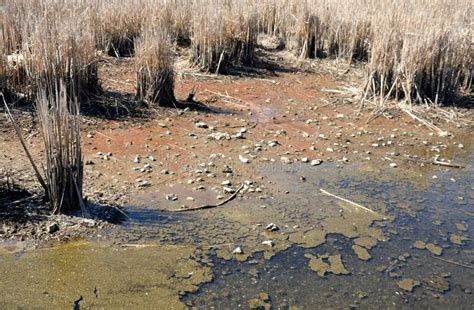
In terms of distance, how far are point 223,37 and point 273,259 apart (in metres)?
5.29

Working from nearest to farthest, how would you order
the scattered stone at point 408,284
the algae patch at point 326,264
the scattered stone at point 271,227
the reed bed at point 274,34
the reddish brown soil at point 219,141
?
the scattered stone at point 408,284 < the algae patch at point 326,264 < the scattered stone at point 271,227 < the reddish brown soil at point 219,141 < the reed bed at point 274,34

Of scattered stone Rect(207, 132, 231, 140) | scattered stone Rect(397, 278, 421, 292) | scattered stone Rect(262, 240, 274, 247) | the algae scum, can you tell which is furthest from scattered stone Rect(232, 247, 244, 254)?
scattered stone Rect(207, 132, 231, 140)

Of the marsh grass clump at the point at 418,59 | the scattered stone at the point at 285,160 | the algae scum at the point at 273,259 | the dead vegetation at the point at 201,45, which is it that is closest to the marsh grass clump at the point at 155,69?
the dead vegetation at the point at 201,45

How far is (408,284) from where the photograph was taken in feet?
10.4

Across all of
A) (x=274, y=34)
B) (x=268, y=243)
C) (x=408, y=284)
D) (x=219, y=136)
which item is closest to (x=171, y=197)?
(x=268, y=243)

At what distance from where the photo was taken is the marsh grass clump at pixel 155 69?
6023 mm

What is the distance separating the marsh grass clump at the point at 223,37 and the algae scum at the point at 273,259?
160 inches

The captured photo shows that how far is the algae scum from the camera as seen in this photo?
2.95m

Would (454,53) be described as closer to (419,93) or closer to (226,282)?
(419,93)

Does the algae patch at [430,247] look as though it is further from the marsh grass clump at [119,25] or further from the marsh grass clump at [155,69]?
the marsh grass clump at [119,25]

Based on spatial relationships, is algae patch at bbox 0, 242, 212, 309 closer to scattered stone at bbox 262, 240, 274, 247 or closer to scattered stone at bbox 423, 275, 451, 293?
scattered stone at bbox 262, 240, 274, 247

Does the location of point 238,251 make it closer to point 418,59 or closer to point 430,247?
point 430,247

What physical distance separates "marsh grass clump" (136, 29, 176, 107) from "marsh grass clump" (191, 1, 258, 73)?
152 cm

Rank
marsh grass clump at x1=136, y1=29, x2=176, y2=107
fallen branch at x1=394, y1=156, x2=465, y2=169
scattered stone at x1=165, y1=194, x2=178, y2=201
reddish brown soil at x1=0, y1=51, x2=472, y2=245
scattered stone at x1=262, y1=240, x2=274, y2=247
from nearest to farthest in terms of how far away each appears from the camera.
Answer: scattered stone at x1=262, y1=240, x2=274, y2=247
scattered stone at x1=165, y1=194, x2=178, y2=201
reddish brown soil at x1=0, y1=51, x2=472, y2=245
fallen branch at x1=394, y1=156, x2=465, y2=169
marsh grass clump at x1=136, y1=29, x2=176, y2=107
